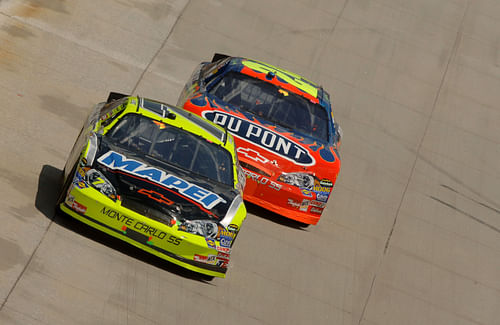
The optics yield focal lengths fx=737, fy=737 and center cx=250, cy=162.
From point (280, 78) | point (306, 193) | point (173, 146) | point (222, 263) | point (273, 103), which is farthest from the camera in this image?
point (280, 78)

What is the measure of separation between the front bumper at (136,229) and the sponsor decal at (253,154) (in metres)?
2.02

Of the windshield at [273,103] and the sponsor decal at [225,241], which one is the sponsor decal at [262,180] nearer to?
the windshield at [273,103]

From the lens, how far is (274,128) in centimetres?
982

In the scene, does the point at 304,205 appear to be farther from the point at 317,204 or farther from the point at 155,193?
the point at 155,193

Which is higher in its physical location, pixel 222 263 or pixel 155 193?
pixel 155 193

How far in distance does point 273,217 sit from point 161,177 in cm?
264

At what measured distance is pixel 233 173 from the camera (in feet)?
27.7

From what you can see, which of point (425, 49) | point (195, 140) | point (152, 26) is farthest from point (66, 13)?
point (425, 49)

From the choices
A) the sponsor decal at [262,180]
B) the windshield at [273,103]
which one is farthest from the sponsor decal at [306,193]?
the windshield at [273,103]

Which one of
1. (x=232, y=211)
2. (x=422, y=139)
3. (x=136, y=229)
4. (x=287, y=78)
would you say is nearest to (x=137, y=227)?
(x=136, y=229)

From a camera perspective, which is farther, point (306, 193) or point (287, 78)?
point (287, 78)

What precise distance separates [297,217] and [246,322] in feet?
6.30

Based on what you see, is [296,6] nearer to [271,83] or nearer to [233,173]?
[271,83]

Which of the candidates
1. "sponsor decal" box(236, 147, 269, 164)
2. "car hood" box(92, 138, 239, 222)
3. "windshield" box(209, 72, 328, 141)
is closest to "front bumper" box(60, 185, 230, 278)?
"car hood" box(92, 138, 239, 222)
